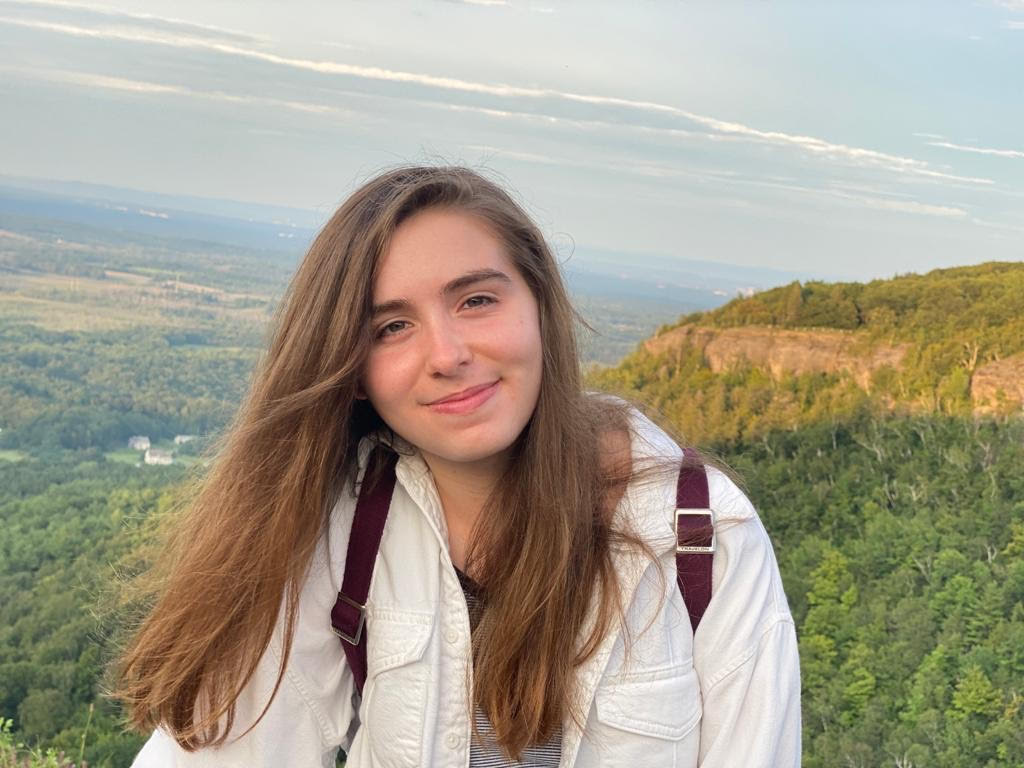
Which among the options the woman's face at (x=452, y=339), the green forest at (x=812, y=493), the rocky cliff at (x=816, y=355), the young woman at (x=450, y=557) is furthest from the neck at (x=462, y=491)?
the rocky cliff at (x=816, y=355)

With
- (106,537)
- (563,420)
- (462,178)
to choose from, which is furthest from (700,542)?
(106,537)

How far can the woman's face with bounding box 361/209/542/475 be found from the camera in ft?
5.64

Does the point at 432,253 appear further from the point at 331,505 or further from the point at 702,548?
the point at 702,548

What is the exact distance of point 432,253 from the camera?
5.73 feet

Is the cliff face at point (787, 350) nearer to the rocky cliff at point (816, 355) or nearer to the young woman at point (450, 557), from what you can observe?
the rocky cliff at point (816, 355)

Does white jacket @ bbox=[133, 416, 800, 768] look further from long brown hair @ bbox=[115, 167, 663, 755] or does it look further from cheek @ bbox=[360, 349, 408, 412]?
cheek @ bbox=[360, 349, 408, 412]

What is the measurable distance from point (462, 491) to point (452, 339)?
418 millimetres

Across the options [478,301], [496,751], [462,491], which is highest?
[478,301]

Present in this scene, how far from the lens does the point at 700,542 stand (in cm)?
173

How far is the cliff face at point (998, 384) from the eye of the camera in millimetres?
3770

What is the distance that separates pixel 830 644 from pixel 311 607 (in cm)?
257

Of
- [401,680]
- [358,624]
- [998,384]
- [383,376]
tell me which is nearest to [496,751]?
[401,680]

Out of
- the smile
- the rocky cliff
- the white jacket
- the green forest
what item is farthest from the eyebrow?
the rocky cliff

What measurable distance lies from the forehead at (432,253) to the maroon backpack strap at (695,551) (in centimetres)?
55
